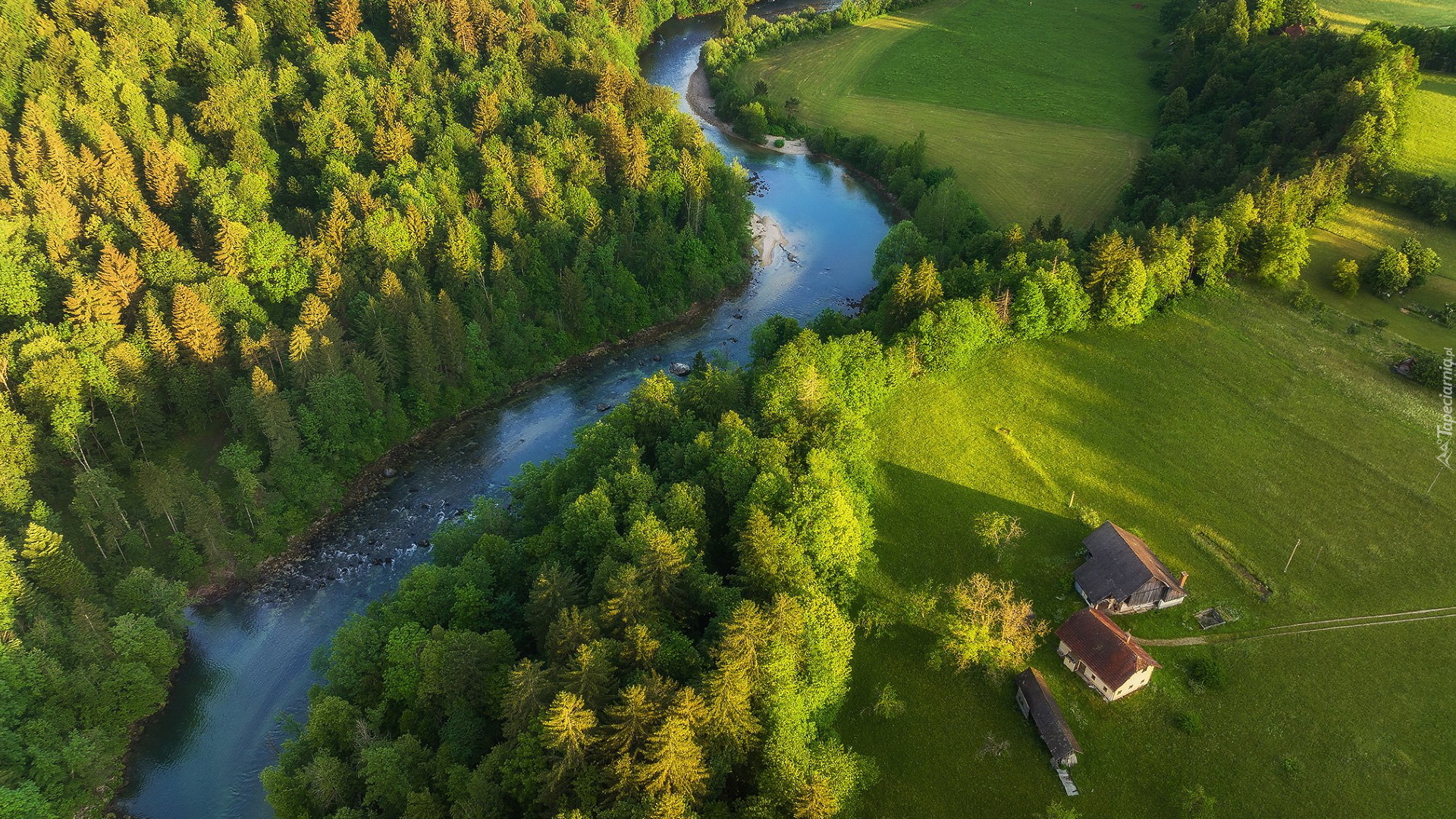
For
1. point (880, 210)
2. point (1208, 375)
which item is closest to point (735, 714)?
point (1208, 375)

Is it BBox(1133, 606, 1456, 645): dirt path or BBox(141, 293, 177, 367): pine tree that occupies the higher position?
BBox(141, 293, 177, 367): pine tree

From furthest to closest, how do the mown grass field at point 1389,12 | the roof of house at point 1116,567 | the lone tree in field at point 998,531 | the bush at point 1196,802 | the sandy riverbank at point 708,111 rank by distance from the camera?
1. the sandy riverbank at point 708,111
2. the mown grass field at point 1389,12
3. the lone tree in field at point 998,531
4. the roof of house at point 1116,567
5. the bush at point 1196,802

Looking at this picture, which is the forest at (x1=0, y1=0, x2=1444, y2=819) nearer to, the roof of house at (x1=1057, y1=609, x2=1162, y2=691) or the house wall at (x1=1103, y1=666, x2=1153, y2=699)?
the roof of house at (x1=1057, y1=609, x2=1162, y2=691)

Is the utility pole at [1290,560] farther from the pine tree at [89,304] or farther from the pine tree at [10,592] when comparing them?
the pine tree at [89,304]

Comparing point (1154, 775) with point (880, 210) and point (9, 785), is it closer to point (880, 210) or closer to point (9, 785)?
point (9, 785)

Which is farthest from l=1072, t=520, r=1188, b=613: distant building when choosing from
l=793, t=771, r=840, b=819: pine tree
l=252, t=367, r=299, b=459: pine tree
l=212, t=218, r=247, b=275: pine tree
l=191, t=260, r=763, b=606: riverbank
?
l=212, t=218, r=247, b=275: pine tree

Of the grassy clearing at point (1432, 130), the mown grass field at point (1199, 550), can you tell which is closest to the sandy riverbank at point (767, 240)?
the mown grass field at point (1199, 550)
